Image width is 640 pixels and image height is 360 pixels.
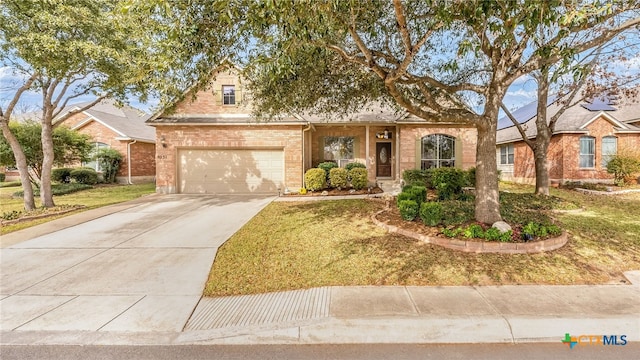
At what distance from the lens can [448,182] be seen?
37.8 feet

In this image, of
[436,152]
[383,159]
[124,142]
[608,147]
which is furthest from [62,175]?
[608,147]

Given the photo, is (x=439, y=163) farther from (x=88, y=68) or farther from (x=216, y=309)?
(x=88, y=68)

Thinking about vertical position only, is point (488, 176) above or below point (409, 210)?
above

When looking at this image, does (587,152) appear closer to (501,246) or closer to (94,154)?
(501,246)

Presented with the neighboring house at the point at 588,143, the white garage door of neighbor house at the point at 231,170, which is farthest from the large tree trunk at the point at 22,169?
the neighboring house at the point at 588,143

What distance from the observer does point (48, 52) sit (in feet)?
26.1

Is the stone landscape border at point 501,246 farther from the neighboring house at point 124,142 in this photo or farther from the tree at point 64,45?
the neighboring house at point 124,142

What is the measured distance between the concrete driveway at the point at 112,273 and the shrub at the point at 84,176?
12.3 m

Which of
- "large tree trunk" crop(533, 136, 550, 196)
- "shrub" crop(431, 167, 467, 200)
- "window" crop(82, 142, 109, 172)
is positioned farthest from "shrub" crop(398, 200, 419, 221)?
"window" crop(82, 142, 109, 172)

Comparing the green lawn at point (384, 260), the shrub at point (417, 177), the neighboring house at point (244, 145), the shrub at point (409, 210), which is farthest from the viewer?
the neighboring house at point (244, 145)

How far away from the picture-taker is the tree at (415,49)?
4.16m

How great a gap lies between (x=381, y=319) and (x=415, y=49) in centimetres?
460

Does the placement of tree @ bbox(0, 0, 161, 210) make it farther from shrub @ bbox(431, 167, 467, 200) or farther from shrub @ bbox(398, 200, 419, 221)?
shrub @ bbox(431, 167, 467, 200)

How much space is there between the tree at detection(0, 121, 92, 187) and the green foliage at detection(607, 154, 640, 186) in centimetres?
2964
